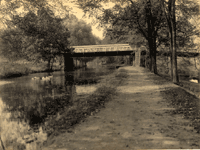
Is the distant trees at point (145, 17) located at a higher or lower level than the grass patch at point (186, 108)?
higher

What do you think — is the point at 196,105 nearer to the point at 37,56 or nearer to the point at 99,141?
the point at 99,141

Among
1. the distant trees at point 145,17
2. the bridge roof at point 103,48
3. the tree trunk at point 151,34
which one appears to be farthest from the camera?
the bridge roof at point 103,48

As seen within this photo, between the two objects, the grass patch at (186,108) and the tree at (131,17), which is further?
the tree at (131,17)

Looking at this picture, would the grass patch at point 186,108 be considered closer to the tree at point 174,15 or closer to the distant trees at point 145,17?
the tree at point 174,15

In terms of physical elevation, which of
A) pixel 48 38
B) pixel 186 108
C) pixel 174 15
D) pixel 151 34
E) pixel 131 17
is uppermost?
pixel 48 38

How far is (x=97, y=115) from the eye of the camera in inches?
298

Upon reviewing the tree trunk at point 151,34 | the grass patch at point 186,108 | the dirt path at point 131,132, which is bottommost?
the dirt path at point 131,132

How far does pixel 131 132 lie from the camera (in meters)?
5.68

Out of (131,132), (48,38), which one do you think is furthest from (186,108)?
(48,38)

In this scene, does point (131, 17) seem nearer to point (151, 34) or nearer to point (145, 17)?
point (145, 17)

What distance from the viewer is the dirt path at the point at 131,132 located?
15.9 ft

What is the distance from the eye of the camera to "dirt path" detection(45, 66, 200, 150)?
15.9 ft

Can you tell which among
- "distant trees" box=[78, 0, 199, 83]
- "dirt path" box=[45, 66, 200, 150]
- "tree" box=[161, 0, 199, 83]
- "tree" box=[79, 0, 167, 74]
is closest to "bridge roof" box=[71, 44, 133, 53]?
"distant trees" box=[78, 0, 199, 83]

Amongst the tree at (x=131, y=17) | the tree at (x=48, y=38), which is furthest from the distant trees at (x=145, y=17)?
the tree at (x=48, y=38)
